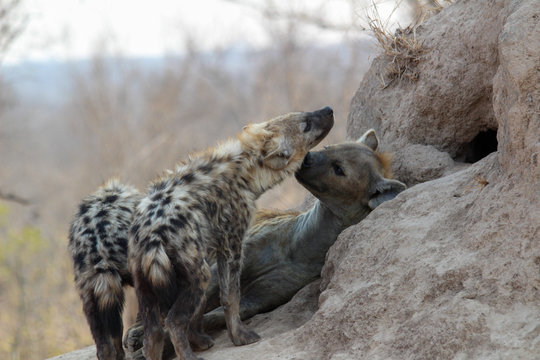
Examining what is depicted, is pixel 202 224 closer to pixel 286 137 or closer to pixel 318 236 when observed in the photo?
pixel 286 137

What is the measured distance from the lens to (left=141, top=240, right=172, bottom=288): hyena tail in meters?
3.73

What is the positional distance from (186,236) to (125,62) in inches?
683

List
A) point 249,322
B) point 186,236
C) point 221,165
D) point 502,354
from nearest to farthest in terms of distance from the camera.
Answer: point 502,354
point 186,236
point 221,165
point 249,322

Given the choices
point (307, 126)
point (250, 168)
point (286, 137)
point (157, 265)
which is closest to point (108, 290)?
point (157, 265)

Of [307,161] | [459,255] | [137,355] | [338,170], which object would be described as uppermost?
[307,161]

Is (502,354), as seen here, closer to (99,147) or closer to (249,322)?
(249,322)

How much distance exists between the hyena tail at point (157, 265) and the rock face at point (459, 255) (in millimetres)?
543

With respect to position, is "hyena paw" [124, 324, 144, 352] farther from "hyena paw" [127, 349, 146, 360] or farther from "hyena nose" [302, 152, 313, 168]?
"hyena nose" [302, 152, 313, 168]

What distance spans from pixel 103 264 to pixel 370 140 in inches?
82.8

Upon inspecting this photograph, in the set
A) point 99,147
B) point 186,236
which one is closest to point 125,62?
point 99,147

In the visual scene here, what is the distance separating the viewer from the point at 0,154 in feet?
49.8

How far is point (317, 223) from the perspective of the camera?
4.94m

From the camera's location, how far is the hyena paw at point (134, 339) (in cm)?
454

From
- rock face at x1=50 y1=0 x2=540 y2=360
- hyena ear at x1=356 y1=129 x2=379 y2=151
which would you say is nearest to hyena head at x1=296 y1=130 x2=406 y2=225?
hyena ear at x1=356 y1=129 x2=379 y2=151
